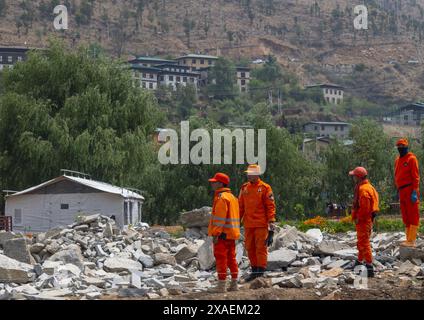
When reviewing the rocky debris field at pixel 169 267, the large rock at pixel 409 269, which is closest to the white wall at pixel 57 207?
the rocky debris field at pixel 169 267

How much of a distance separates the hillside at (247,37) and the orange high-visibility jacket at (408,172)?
148 meters

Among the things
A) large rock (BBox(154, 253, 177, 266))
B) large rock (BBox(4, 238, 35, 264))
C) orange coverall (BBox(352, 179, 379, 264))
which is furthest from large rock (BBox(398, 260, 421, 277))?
large rock (BBox(4, 238, 35, 264))

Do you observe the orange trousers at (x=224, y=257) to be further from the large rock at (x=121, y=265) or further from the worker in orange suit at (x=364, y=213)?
the large rock at (x=121, y=265)

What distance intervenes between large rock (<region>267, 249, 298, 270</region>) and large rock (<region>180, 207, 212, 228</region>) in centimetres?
549

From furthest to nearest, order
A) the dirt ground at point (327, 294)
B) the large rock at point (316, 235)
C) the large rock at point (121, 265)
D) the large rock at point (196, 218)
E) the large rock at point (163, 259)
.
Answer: the large rock at point (196, 218) → the large rock at point (316, 235) → the large rock at point (163, 259) → the large rock at point (121, 265) → the dirt ground at point (327, 294)

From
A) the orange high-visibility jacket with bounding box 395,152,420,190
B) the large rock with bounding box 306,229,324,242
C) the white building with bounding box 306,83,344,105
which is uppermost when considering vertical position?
the white building with bounding box 306,83,344,105

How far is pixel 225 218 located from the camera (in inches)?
428

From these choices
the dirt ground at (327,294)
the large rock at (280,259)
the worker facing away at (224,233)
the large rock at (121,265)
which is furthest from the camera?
the large rock at (121,265)

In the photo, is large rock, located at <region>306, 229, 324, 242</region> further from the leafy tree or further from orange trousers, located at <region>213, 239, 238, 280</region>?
the leafy tree

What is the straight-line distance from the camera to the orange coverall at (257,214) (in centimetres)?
1141

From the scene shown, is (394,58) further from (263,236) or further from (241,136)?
(263,236)

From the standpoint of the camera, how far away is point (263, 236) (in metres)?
11.5

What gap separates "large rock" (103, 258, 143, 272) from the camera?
538 inches

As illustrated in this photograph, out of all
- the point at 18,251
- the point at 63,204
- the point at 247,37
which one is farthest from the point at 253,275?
the point at 247,37
